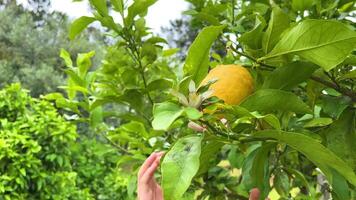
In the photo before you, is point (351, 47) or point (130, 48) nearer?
point (351, 47)

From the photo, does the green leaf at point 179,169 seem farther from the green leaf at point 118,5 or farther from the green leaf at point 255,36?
the green leaf at point 118,5

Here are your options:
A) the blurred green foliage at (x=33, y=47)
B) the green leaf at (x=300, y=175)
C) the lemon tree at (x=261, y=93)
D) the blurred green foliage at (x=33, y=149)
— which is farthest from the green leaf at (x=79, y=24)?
the blurred green foliage at (x=33, y=47)

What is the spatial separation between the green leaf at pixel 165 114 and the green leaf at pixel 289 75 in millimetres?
160

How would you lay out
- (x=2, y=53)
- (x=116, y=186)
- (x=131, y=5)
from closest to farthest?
(x=131, y=5) < (x=116, y=186) < (x=2, y=53)

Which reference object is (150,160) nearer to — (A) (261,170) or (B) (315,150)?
(A) (261,170)

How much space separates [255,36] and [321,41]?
98 millimetres

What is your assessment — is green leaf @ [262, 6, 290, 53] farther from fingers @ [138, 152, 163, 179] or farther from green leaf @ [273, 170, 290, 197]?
green leaf @ [273, 170, 290, 197]

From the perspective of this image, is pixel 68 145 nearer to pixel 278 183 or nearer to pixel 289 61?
pixel 278 183

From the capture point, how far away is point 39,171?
2.41 meters

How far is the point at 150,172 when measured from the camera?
0.73m

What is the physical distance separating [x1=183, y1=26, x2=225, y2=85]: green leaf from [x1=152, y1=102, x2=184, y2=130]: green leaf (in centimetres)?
7

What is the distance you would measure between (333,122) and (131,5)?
31 centimetres

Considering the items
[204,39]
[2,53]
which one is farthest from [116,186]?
[2,53]

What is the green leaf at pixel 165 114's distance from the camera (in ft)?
1.35
